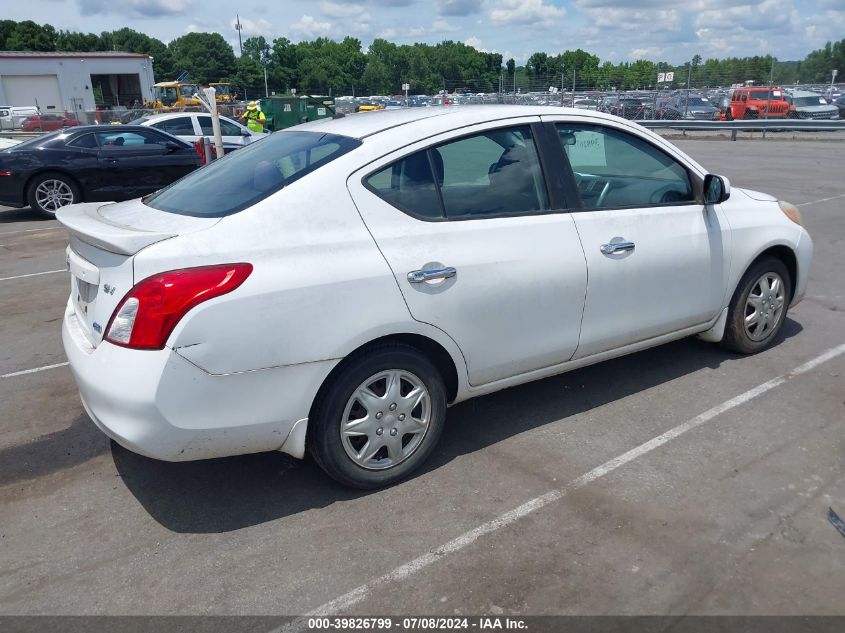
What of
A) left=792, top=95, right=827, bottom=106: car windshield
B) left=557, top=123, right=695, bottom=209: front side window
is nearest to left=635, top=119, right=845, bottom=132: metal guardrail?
left=792, top=95, right=827, bottom=106: car windshield

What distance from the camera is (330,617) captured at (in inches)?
108

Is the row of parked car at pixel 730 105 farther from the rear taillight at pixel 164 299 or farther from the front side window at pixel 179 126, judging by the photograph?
the rear taillight at pixel 164 299

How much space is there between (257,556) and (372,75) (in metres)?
103

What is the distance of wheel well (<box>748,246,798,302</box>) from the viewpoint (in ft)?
16.3

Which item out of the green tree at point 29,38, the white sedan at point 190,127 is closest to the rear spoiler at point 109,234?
the white sedan at point 190,127

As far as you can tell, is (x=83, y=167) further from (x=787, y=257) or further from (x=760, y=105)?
(x=760, y=105)

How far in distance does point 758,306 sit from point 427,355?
107 inches

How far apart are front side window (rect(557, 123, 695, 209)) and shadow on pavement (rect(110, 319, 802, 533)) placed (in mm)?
1203

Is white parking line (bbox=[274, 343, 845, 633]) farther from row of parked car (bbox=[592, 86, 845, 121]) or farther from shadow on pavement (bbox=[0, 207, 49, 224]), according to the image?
row of parked car (bbox=[592, 86, 845, 121])

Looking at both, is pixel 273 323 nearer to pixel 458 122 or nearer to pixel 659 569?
pixel 458 122

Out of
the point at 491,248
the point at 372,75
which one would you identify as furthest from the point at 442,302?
the point at 372,75

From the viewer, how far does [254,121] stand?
19516 mm

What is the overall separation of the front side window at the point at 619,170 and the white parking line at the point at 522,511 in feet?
4.24

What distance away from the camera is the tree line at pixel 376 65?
36.6 meters
